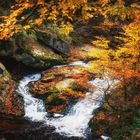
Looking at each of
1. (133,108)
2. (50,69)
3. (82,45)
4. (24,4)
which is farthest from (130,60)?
(82,45)

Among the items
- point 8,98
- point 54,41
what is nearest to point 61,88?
point 8,98

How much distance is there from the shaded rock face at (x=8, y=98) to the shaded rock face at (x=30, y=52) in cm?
289

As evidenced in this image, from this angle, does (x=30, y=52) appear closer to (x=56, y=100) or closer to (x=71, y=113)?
(x=56, y=100)

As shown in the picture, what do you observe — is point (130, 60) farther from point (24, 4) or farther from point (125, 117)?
point (24, 4)

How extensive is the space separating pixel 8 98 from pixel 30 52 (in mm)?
5774

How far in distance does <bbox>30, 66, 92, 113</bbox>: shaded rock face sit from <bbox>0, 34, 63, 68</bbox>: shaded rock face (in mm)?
1666

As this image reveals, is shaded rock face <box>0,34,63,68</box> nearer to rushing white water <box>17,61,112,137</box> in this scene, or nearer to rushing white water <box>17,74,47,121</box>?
rushing white water <box>17,74,47,121</box>

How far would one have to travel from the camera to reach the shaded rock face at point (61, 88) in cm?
1916

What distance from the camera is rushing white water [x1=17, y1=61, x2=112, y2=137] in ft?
55.3

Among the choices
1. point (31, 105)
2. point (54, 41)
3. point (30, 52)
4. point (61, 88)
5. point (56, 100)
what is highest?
point (54, 41)

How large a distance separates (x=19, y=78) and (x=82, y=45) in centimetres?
1104

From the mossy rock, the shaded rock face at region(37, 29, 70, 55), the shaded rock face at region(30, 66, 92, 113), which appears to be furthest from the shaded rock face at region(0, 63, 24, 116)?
the shaded rock face at region(37, 29, 70, 55)

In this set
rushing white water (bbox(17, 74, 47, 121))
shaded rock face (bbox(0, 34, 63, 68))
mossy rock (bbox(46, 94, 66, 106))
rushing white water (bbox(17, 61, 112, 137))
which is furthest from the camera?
shaded rock face (bbox(0, 34, 63, 68))

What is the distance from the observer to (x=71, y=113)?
61.3ft
